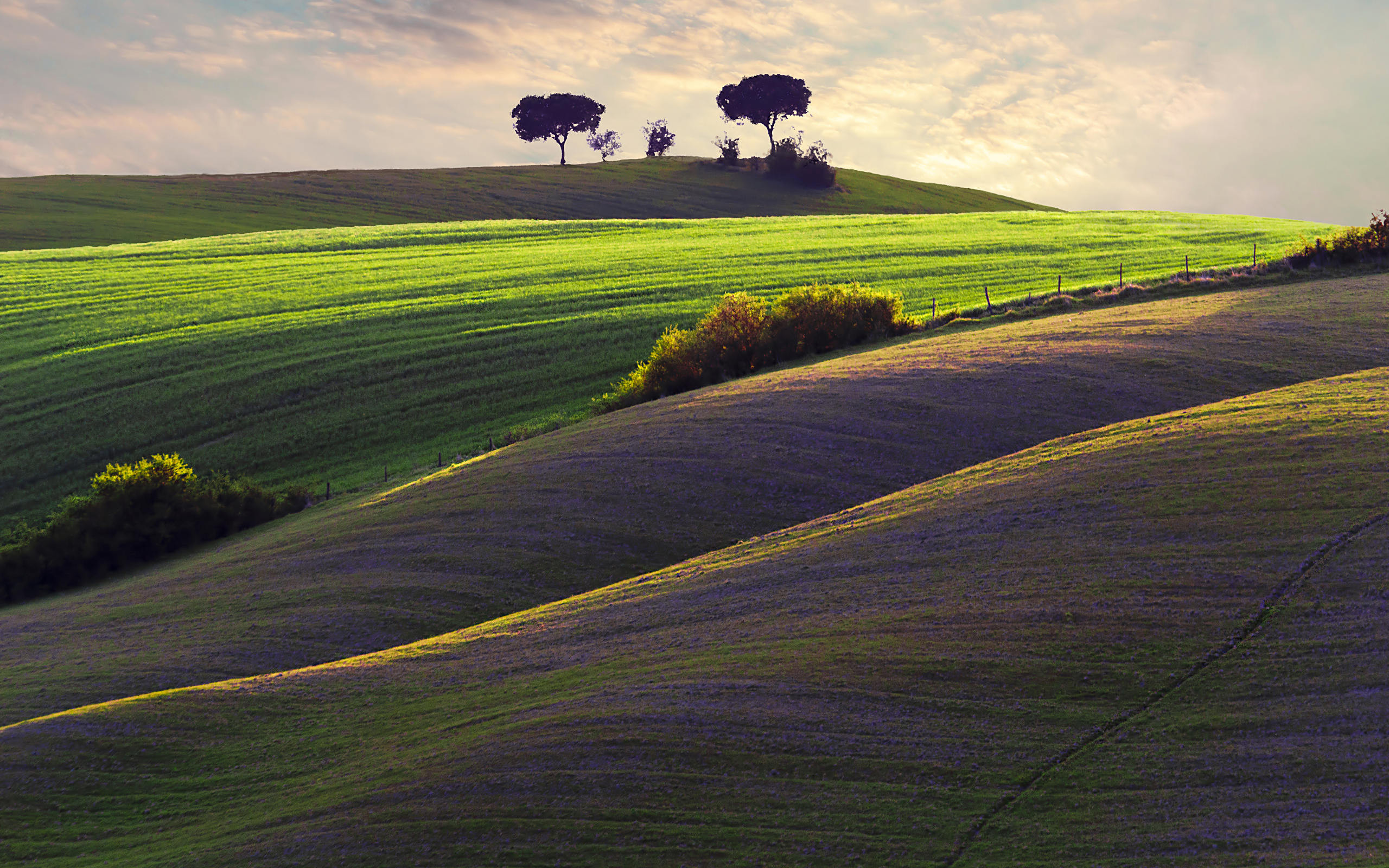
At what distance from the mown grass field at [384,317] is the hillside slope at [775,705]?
18678 mm

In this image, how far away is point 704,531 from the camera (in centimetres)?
2116

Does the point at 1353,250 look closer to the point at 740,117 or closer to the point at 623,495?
the point at 623,495

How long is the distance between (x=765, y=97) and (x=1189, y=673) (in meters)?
135

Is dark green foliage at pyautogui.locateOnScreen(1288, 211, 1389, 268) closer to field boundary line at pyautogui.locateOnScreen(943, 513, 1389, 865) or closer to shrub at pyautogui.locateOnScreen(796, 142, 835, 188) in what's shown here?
field boundary line at pyautogui.locateOnScreen(943, 513, 1389, 865)

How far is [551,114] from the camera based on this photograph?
149 metres

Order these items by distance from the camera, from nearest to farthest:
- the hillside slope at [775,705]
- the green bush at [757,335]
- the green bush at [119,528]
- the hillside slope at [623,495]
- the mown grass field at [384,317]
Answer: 1. the hillside slope at [775,705]
2. the hillside slope at [623,495]
3. the green bush at [119,528]
4. the green bush at [757,335]
5. the mown grass field at [384,317]

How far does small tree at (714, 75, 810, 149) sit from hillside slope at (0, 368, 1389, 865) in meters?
126

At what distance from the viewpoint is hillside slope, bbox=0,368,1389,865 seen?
34.4 feet

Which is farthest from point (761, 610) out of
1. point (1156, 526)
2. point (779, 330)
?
point (779, 330)

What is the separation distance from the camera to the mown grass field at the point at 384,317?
37656mm

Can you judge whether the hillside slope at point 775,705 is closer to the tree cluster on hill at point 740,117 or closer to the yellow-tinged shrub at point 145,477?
the yellow-tinged shrub at point 145,477

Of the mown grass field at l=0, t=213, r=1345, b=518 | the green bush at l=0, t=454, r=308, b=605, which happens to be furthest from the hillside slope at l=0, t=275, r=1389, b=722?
the mown grass field at l=0, t=213, r=1345, b=518

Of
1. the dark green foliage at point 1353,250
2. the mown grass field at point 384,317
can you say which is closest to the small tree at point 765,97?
the mown grass field at point 384,317

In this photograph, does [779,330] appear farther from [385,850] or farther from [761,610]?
[385,850]
